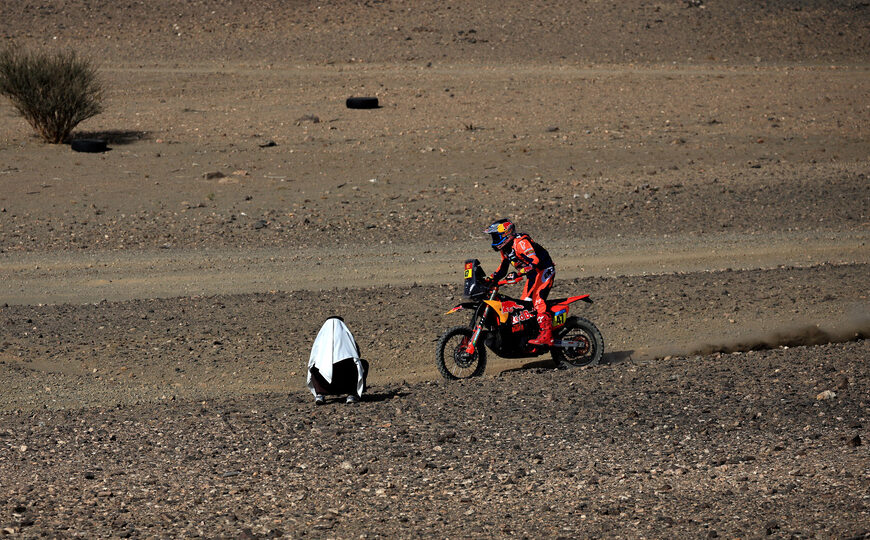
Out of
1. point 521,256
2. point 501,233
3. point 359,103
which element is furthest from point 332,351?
point 359,103

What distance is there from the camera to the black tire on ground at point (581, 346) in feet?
38.2

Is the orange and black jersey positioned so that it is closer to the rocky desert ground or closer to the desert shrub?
the rocky desert ground

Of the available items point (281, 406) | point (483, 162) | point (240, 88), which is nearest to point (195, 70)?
point (240, 88)

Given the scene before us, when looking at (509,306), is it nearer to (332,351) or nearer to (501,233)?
(501,233)

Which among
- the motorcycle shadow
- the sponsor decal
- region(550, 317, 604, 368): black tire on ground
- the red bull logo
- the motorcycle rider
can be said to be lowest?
the motorcycle shadow

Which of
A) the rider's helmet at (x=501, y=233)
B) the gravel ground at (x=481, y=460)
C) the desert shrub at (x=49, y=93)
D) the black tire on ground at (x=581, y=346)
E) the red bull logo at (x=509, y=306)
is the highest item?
the desert shrub at (x=49, y=93)

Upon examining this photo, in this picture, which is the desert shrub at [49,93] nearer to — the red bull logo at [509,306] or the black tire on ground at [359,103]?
the black tire on ground at [359,103]

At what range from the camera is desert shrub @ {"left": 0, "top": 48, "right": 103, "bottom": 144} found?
1045 inches

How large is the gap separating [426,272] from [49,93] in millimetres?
13948

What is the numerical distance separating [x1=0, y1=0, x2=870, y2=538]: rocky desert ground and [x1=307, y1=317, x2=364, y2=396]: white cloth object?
41cm

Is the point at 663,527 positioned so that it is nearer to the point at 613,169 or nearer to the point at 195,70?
the point at 613,169

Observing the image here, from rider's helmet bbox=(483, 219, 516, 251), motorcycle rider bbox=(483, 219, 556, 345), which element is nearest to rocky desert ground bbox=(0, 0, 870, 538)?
motorcycle rider bbox=(483, 219, 556, 345)

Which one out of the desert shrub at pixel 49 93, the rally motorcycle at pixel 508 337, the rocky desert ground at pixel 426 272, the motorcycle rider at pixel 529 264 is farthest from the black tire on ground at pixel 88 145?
the motorcycle rider at pixel 529 264

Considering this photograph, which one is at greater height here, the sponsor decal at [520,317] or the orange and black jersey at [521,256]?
the orange and black jersey at [521,256]
